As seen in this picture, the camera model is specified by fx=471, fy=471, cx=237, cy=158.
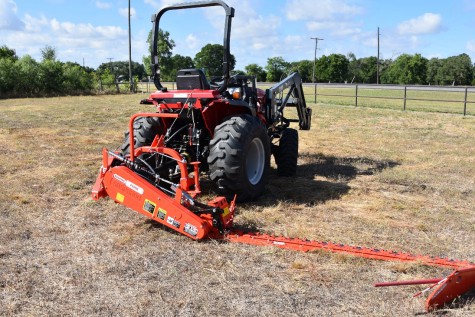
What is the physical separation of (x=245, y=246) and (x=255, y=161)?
1901 millimetres

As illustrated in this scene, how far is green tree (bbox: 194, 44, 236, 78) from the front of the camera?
6.26m

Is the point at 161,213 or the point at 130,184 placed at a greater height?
the point at 130,184

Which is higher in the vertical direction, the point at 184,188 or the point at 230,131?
the point at 230,131

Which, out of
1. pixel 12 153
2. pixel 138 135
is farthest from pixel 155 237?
pixel 12 153

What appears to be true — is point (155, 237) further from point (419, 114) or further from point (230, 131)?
point (419, 114)

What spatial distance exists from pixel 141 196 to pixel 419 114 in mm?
15515

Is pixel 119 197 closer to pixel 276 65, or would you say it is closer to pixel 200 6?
pixel 200 6

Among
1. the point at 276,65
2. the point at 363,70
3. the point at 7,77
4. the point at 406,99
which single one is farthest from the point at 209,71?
the point at 363,70

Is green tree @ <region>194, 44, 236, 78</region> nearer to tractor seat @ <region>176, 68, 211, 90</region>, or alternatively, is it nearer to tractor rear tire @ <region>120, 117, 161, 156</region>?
tractor seat @ <region>176, 68, 211, 90</region>

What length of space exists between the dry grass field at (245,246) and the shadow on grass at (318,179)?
19 mm

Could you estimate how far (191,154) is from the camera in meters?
5.88

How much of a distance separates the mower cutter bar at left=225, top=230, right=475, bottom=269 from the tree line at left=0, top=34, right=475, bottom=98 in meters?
2.25

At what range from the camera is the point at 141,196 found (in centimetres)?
456

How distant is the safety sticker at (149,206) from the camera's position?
453 cm
